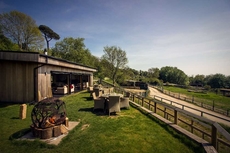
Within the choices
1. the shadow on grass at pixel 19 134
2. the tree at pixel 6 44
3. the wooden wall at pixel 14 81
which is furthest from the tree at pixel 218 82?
the tree at pixel 6 44

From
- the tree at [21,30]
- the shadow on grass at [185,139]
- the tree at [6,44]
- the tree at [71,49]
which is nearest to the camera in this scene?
the shadow on grass at [185,139]

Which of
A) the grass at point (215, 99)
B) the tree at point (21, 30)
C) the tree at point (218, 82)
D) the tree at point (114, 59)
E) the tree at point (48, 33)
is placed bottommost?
the grass at point (215, 99)

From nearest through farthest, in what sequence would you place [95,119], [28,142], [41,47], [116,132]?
[28,142], [116,132], [95,119], [41,47]

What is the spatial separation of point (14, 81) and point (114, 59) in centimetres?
2422

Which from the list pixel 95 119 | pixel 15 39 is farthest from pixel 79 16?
pixel 15 39

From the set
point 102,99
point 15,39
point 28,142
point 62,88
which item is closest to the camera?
point 28,142

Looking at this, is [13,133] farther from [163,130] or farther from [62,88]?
[62,88]

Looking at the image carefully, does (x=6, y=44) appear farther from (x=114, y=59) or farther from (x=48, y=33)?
(x=114, y=59)

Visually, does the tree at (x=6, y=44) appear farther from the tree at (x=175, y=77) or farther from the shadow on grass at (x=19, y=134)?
the tree at (x=175, y=77)

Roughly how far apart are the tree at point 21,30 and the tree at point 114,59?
1475cm

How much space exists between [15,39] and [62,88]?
62.0 feet

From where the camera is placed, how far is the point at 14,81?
7.64 metres

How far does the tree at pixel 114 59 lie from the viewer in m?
30.1

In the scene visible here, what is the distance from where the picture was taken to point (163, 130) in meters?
4.28
